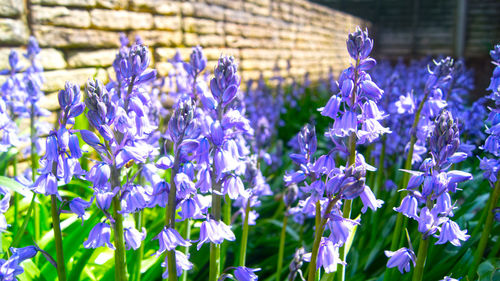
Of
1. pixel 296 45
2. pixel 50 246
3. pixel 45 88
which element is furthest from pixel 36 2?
pixel 296 45

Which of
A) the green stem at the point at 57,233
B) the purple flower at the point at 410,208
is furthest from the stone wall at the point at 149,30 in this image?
the green stem at the point at 57,233

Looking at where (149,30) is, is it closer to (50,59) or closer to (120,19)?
(120,19)

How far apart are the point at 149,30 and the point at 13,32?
158 cm

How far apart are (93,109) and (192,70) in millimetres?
1081

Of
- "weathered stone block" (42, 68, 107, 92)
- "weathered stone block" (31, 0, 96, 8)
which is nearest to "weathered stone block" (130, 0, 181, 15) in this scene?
"weathered stone block" (31, 0, 96, 8)

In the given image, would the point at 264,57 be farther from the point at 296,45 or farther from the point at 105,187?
the point at 105,187

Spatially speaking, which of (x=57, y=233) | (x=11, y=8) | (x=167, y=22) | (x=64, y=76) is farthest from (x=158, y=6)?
(x=57, y=233)

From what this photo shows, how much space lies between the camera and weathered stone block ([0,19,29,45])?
3.01 m

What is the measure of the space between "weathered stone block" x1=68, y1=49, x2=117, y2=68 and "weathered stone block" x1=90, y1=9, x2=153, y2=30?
26cm

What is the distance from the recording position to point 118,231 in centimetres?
120

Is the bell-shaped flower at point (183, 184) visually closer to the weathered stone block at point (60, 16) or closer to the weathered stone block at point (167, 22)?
the weathered stone block at point (60, 16)

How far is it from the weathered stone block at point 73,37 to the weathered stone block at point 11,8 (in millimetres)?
183

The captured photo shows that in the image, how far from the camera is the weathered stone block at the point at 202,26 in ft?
16.7

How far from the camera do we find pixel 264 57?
7543 mm
